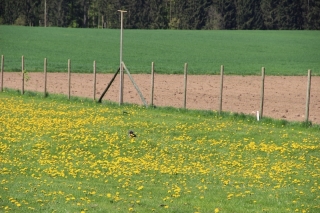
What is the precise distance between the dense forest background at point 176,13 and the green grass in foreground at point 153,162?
5352 inches

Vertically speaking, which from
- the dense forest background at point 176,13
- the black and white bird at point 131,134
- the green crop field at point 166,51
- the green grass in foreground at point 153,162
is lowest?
the green grass in foreground at point 153,162

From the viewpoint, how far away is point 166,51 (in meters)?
90.1

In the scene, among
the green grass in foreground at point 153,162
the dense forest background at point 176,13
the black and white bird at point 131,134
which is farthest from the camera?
the dense forest background at point 176,13

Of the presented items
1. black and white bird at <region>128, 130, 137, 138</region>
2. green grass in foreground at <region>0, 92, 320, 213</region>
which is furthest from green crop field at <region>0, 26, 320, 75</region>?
black and white bird at <region>128, 130, 137, 138</region>

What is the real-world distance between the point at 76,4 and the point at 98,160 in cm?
16384

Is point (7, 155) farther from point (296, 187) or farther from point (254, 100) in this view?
point (254, 100)

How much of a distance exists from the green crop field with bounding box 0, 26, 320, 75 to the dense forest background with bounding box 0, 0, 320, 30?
3531cm

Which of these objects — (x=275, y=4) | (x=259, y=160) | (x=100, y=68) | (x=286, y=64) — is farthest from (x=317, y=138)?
(x=275, y=4)

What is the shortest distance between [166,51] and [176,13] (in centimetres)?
8201

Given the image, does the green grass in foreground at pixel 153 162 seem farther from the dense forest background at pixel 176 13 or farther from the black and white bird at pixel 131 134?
the dense forest background at pixel 176 13

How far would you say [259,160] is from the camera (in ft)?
67.5

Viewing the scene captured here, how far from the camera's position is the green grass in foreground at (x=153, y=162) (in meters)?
15.3

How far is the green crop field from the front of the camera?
66688 mm

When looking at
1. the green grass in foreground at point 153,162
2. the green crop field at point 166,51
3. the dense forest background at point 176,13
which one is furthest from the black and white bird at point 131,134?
the dense forest background at point 176,13
